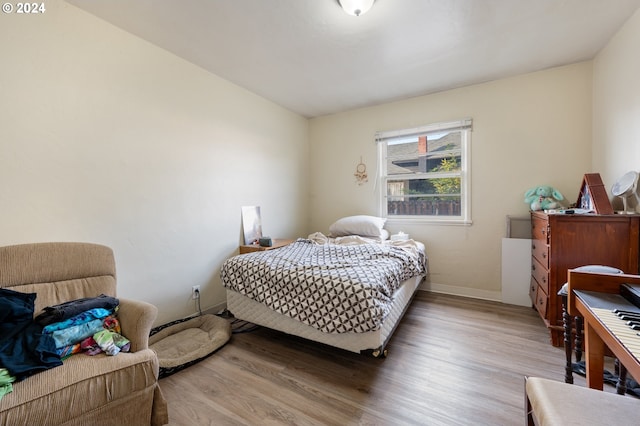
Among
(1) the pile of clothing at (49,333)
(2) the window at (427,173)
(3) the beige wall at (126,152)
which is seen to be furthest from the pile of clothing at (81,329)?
(2) the window at (427,173)

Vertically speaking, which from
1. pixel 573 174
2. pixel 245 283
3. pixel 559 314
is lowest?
pixel 559 314

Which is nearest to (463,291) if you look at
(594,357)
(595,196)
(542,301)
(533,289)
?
(533,289)

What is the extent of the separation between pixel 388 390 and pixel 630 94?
2875 millimetres

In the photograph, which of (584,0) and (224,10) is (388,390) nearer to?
(224,10)

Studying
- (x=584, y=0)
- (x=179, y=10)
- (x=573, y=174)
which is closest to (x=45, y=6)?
(x=179, y=10)

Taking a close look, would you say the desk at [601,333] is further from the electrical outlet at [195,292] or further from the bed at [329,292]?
the electrical outlet at [195,292]

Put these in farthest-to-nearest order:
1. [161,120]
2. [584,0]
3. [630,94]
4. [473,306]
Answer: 1. [473,306]
2. [161,120]
3. [630,94]
4. [584,0]

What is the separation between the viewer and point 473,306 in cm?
285

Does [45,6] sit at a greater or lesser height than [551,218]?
greater

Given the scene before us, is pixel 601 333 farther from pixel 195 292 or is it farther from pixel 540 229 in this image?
pixel 195 292

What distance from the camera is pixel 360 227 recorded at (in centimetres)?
336

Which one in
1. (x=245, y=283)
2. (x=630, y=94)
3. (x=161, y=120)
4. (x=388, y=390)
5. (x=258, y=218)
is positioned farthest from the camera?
(x=258, y=218)

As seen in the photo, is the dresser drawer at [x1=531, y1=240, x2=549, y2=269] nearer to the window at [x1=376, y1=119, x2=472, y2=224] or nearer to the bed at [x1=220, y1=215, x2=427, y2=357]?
the window at [x1=376, y1=119, x2=472, y2=224]

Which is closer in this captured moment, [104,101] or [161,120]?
[104,101]
